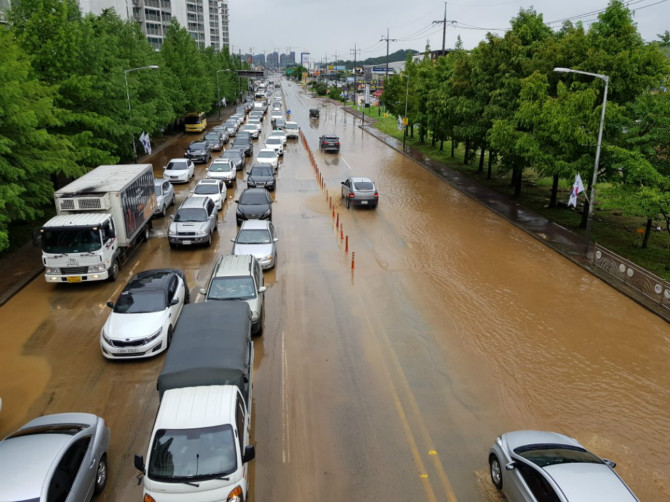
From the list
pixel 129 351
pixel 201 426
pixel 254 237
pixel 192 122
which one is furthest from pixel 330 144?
pixel 201 426

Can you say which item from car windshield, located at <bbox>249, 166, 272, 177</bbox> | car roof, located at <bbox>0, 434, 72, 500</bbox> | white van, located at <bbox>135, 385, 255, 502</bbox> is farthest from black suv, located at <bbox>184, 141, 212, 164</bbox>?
white van, located at <bbox>135, 385, 255, 502</bbox>

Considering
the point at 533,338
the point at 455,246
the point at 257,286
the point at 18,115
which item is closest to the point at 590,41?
the point at 455,246

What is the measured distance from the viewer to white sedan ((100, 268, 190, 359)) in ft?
41.2

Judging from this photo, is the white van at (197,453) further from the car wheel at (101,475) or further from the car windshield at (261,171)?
the car windshield at (261,171)

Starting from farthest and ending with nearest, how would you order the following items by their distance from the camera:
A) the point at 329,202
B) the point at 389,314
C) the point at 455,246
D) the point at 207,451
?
the point at 329,202 < the point at 455,246 < the point at 389,314 < the point at 207,451

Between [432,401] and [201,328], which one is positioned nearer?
[201,328]

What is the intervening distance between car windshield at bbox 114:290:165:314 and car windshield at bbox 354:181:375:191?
52.1 ft

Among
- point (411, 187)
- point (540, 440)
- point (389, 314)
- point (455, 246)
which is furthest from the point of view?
point (411, 187)

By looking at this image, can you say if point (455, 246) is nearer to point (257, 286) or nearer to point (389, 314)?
point (389, 314)

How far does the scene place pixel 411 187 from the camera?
3384cm

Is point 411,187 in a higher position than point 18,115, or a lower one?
lower

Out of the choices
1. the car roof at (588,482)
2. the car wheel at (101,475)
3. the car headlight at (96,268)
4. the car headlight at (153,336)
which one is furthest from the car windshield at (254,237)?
the car roof at (588,482)

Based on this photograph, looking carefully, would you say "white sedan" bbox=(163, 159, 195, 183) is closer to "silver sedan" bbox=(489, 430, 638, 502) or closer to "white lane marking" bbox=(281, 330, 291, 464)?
"white lane marking" bbox=(281, 330, 291, 464)

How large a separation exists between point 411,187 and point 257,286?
2117 centimetres
